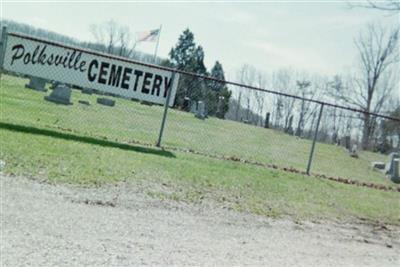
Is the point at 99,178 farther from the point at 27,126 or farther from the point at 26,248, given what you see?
the point at 27,126

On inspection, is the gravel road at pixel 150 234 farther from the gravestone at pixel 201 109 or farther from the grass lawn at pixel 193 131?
the gravestone at pixel 201 109

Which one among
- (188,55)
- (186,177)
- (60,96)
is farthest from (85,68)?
(188,55)

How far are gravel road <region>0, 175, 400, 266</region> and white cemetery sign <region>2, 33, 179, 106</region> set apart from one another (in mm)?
4840

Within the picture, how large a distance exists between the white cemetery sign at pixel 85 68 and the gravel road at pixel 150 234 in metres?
4.84

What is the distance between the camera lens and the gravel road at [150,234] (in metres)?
4.31

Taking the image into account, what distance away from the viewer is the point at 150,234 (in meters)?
5.14

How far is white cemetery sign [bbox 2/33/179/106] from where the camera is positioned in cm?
1078

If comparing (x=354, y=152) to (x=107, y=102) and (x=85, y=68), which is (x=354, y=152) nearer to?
(x=107, y=102)

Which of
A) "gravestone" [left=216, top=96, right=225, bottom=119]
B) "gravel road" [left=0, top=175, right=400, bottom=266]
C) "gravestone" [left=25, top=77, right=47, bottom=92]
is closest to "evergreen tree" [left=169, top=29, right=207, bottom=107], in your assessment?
"gravestone" [left=25, top=77, right=47, bottom=92]

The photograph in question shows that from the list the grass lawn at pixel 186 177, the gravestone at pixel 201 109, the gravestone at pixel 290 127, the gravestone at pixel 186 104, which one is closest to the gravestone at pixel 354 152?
the gravestone at pixel 290 127

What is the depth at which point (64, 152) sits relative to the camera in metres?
8.42

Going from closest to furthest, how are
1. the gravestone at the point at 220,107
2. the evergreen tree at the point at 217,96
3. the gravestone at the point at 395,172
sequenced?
the evergreen tree at the point at 217,96 < the gravestone at the point at 220,107 < the gravestone at the point at 395,172

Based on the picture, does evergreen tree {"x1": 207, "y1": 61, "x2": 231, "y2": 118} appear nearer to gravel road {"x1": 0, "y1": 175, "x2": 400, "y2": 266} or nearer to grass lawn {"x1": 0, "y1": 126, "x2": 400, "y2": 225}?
grass lawn {"x1": 0, "y1": 126, "x2": 400, "y2": 225}

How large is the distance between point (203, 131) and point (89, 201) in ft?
41.3
